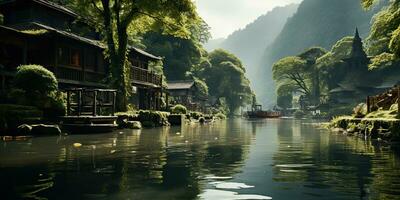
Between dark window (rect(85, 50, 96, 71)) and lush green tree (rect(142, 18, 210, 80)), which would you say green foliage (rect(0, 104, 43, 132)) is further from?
lush green tree (rect(142, 18, 210, 80))

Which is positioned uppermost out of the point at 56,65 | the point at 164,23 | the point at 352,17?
the point at 352,17

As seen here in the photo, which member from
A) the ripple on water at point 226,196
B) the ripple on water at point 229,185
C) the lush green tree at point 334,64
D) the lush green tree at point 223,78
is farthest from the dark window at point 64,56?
the lush green tree at point 334,64

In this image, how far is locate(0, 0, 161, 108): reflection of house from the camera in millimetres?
26156

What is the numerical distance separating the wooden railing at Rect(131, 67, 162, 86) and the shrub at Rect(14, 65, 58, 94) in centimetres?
1591

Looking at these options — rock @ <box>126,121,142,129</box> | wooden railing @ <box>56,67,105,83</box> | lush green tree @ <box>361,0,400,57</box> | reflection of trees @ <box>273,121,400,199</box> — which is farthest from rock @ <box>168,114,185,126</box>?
reflection of trees @ <box>273,121,400,199</box>

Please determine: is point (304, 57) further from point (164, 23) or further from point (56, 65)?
point (56, 65)

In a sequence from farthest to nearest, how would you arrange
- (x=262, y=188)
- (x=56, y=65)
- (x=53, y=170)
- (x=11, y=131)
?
(x=56, y=65), (x=11, y=131), (x=53, y=170), (x=262, y=188)

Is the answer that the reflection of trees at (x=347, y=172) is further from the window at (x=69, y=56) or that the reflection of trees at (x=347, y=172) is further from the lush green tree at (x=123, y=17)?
the window at (x=69, y=56)

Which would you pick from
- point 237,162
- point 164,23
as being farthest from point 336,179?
point 164,23

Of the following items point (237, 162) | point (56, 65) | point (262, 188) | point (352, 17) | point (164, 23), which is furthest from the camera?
point (352, 17)

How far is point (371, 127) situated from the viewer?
18.2m

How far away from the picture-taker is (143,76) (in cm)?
3912

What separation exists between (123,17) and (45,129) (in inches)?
593

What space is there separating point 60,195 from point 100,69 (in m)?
30.7
